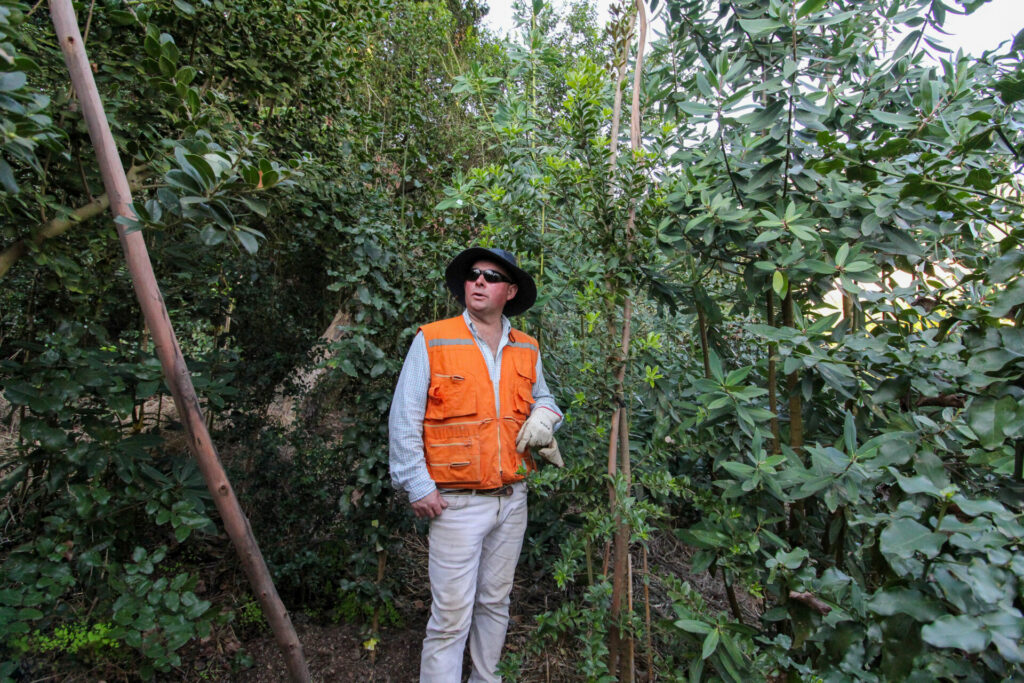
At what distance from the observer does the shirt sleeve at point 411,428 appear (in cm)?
226

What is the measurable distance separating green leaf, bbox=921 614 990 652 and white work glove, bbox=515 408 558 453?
1.43 metres

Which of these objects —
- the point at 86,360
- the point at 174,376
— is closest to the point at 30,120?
the point at 174,376

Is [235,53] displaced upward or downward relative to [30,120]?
upward

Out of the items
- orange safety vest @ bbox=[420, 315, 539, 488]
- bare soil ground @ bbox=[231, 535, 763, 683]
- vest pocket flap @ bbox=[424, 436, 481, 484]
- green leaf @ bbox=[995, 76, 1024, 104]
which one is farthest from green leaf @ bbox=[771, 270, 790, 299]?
bare soil ground @ bbox=[231, 535, 763, 683]

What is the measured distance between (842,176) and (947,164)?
12.3 inches

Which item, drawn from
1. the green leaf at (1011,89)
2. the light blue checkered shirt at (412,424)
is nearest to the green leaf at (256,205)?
the light blue checkered shirt at (412,424)

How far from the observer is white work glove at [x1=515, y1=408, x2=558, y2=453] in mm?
2332

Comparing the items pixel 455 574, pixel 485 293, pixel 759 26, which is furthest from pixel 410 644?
pixel 759 26

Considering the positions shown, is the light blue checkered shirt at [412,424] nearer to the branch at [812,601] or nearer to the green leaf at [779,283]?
the green leaf at [779,283]

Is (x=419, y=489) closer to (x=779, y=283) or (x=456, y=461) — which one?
(x=456, y=461)

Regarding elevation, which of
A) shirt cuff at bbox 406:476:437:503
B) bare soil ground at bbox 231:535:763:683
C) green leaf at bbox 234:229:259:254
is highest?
green leaf at bbox 234:229:259:254

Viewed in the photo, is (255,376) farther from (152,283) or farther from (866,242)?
(866,242)

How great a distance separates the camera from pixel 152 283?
1695 millimetres

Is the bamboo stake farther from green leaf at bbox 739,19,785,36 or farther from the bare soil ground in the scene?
the bare soil ground
